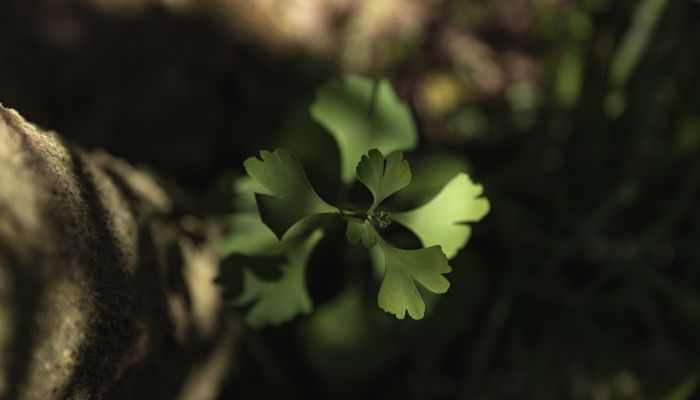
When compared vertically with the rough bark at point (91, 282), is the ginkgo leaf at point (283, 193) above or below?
above

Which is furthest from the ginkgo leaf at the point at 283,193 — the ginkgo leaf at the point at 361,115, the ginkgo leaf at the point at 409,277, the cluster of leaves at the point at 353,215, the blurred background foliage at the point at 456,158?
the blurred background foliage at the point at 456,158

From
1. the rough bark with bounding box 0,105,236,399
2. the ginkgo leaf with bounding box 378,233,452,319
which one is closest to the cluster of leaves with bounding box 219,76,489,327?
the ginkgo leaf with bounding box 378,233,452,319

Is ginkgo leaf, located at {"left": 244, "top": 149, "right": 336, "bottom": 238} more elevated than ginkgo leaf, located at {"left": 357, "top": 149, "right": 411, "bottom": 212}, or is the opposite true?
ginkgo leaf, located at {"left": 357, "top": 149, "right": 411, "bottom": 212}

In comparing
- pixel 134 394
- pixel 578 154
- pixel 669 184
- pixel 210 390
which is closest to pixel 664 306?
pixel 669 184

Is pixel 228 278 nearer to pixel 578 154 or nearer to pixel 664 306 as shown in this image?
pixel 578 154

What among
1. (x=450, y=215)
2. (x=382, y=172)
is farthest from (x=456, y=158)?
(x=382, y=172)

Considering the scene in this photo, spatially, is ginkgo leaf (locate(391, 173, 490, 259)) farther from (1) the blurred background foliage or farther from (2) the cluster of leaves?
(1) the blurred background foliage

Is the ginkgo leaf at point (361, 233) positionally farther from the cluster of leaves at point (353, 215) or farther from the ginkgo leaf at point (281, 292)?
the ginkgo leaf at point (281, 292)

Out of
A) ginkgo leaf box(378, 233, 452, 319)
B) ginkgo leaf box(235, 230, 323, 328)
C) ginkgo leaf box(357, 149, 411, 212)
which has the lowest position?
ginkgo leaf box(235, 230, 323, 328)
